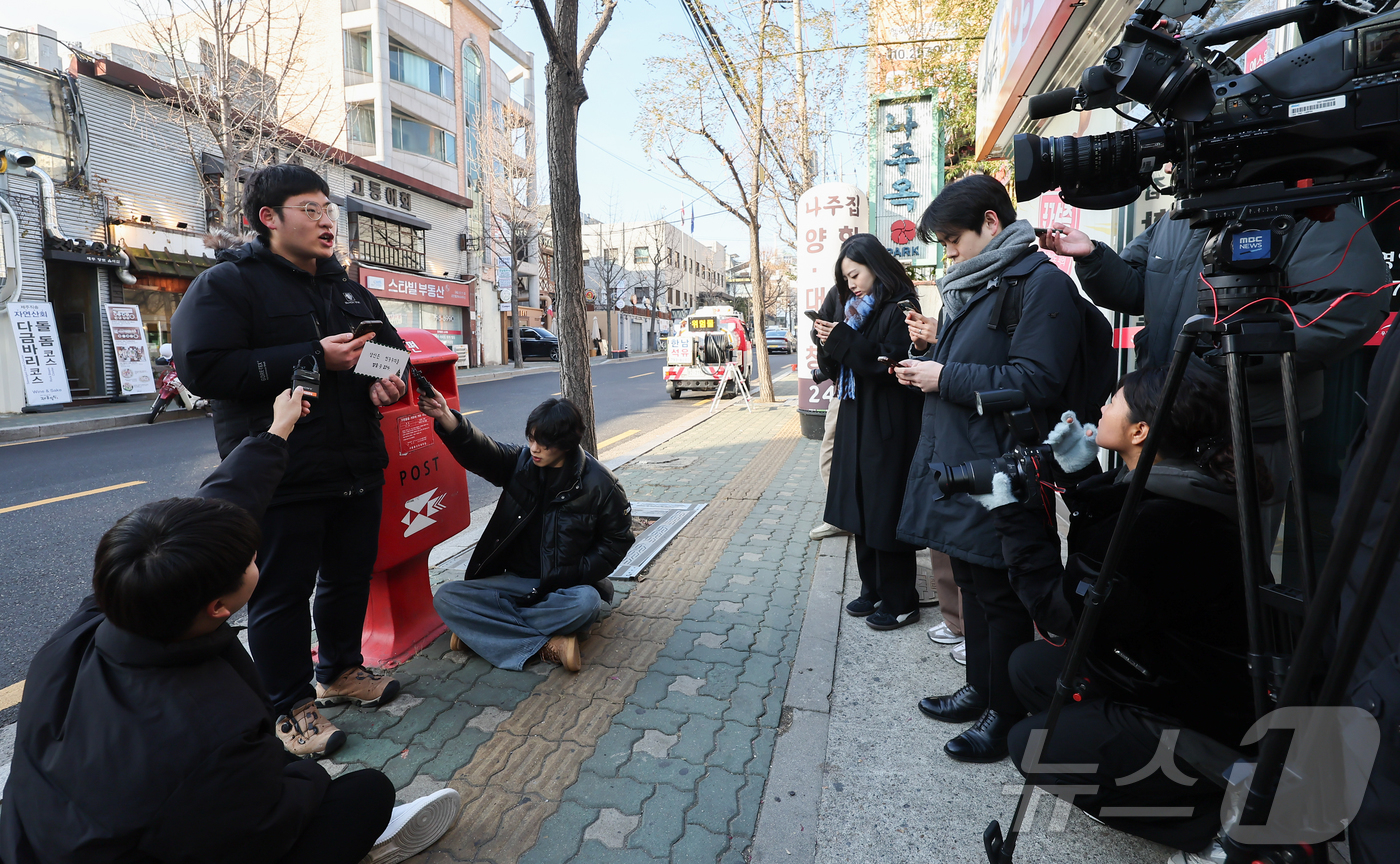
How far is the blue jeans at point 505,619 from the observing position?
2.82 metres

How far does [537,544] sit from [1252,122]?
2662 mm

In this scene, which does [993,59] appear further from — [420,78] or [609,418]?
[420,78]

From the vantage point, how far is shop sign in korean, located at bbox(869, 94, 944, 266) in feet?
29.8

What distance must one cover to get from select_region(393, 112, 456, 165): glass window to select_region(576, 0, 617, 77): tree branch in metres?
25.4

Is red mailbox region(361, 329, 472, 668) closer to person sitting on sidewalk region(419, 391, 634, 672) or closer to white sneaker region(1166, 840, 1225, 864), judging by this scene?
person sitting on sidewalk region(419, 391, 634, 672)

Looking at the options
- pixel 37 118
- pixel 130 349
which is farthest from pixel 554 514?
pixel 37 118

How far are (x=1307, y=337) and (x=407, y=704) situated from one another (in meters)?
2.91

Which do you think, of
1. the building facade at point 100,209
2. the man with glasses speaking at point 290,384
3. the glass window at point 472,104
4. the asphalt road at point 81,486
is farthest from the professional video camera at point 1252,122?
the glass window at point 472,104

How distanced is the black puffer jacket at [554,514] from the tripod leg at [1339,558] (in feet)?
7.52

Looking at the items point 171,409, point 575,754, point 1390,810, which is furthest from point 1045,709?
point 171,409

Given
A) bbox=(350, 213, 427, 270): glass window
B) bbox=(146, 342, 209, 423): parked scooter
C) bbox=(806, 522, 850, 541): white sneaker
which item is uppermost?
bbox=(350, 213, 427, 270): glass window

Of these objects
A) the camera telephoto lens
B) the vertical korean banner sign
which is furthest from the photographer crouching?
the vertical korean banner sign

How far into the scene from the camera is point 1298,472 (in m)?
1.14

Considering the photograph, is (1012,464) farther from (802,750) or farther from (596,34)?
(596,34)
